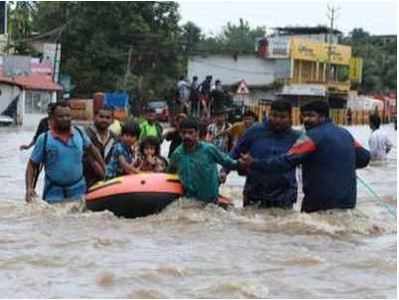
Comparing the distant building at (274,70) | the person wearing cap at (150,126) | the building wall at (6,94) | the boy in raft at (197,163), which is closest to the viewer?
the boy in raft at (197,163)

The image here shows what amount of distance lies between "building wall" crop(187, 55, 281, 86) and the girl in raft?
5807cm

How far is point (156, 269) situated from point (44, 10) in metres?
59.4

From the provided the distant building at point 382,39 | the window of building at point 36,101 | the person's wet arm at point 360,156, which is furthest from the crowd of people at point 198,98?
the distant building at point 382,39

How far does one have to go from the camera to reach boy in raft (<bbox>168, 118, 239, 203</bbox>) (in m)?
9.02

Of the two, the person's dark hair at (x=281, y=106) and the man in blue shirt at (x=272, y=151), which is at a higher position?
the person's dark hair at (x=281, y=106)

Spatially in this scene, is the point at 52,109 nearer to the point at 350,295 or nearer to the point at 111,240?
the point at 111,240

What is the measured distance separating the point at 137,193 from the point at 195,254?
1.88 m

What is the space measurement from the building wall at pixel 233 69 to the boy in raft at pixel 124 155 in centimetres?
5836

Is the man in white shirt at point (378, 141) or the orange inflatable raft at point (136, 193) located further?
the man in white shirt at point (378, 141)

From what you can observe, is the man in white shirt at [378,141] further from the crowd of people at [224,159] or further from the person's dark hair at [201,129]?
the crowd of people at [224,159]

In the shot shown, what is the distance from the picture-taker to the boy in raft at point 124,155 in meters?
10.1

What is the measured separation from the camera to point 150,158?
1048cm

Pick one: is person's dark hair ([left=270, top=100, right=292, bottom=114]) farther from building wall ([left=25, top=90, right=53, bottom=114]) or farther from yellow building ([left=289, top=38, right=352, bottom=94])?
yellow building ([left=289, top=38, right=352, bottom=94])

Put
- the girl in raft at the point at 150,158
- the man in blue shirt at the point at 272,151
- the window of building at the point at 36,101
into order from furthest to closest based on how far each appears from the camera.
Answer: the window of building at the point at 36,101 → the girl in raft at the point at 150,158 → the man in blue shirt at the point at 272,151
